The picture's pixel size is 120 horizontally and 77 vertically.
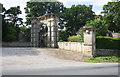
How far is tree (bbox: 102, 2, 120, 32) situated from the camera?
2759cm

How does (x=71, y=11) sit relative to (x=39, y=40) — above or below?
above

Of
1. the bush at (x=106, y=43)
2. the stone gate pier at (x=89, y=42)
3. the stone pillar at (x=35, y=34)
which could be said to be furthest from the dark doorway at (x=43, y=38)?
the bush at (x=106, y=43)

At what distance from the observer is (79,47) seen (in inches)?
703

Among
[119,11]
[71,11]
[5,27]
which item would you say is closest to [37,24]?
[5,27]

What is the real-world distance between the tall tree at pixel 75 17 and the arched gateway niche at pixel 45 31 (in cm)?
888

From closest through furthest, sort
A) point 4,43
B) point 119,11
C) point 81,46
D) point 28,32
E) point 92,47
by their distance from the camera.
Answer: point 92,47, point 81,46, point 119,11, point 4,43, point 28,32

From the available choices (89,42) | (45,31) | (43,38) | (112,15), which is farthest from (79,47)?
(112,15)

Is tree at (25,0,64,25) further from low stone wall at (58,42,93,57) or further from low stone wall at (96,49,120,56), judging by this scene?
low stone wall at (96,49,120,56)

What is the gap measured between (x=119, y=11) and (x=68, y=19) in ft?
40.0

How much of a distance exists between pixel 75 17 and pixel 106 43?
63.3ft

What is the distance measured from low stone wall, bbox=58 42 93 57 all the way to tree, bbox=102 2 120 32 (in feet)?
39.5

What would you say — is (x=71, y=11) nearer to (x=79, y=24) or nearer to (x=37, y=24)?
(x=79, y=24)

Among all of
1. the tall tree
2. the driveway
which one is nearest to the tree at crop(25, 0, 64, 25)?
the tall tree

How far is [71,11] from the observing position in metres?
35.4
